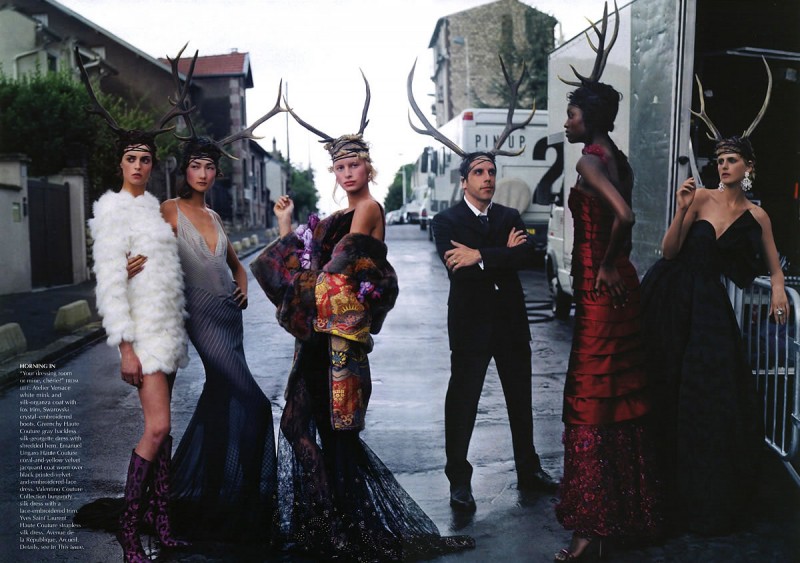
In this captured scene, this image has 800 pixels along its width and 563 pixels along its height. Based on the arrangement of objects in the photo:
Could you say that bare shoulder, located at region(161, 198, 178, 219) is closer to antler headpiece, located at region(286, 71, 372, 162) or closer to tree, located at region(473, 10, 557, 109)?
antler headpiece, located at region(286, 71, 372, 162)

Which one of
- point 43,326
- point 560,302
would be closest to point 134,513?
point 43,326

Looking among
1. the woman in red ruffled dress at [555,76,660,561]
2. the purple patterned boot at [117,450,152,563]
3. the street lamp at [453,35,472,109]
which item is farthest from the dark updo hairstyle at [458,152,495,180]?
the street lamp at [453,35,472,109]

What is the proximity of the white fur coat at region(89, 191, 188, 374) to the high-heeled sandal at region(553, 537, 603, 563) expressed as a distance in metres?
2.03

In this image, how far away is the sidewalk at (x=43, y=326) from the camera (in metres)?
8.62

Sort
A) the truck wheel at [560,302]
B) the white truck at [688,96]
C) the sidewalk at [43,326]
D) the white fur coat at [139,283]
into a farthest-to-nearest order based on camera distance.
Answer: the truck wheel at [560,302] → the sidewalk at [43,326] → the white truck at [688,96] → the white fur coat at [139,283]

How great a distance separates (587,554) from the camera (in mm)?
3818

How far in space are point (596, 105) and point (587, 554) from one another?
2.12 metres

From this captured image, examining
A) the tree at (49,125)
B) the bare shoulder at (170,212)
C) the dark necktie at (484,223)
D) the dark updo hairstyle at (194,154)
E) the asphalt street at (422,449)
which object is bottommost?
the asphalt street at (422,449)

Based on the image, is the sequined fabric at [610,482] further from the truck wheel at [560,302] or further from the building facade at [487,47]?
the building facade at [487,47]

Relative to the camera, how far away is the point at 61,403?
22.6ft

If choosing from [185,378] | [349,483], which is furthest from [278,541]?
[185,378]

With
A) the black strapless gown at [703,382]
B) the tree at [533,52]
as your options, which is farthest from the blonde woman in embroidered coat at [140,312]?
the tree at [533,52]

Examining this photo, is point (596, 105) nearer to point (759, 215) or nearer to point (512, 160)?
point (759, 215)

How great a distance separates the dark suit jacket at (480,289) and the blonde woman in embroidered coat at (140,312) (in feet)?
5.05
